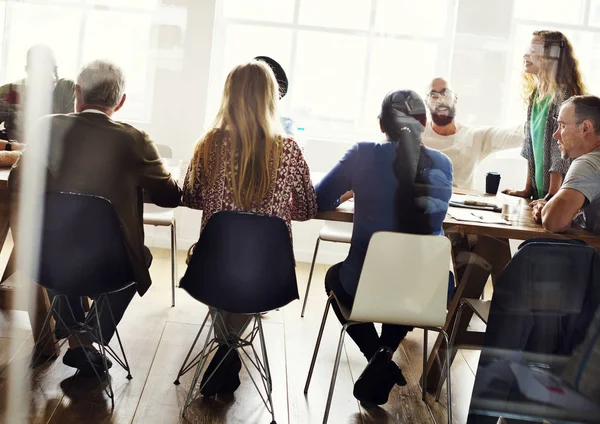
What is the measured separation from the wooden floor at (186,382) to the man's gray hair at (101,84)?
623 millimetres

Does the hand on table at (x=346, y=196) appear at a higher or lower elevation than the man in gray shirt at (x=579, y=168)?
lower

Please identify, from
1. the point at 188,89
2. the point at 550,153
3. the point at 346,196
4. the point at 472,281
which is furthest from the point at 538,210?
the point at 188,89

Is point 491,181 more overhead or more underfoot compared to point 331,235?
more overhead

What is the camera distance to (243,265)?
2.08 meters

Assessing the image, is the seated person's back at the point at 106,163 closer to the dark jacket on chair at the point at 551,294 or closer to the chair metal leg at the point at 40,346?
the chair metal leg at the point at 40,346

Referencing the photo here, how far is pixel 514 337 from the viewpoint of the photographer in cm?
205

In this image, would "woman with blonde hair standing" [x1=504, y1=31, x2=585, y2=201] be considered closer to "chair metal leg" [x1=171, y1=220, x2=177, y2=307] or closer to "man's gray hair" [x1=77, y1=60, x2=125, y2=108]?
"man's gray hair" [x1=77, y1=60, x2=125, y2=108]

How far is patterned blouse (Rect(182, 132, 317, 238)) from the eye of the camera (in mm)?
2254

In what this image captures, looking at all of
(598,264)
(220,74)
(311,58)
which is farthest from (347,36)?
(598,264)

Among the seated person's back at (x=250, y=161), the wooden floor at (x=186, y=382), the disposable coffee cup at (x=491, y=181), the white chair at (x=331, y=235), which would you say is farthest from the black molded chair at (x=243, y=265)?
the white chair at (x=331, y=235)

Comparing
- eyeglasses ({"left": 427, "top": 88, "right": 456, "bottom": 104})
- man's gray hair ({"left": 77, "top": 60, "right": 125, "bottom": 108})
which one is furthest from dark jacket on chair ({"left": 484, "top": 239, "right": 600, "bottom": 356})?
man's gray hair ({"left": 77, "top": 60, "right": 125, "bottom": 108})

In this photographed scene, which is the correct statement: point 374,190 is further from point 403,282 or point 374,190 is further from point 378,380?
point 378,380

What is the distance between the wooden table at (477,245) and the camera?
89.0 inches

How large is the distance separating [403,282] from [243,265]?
1.32ft
